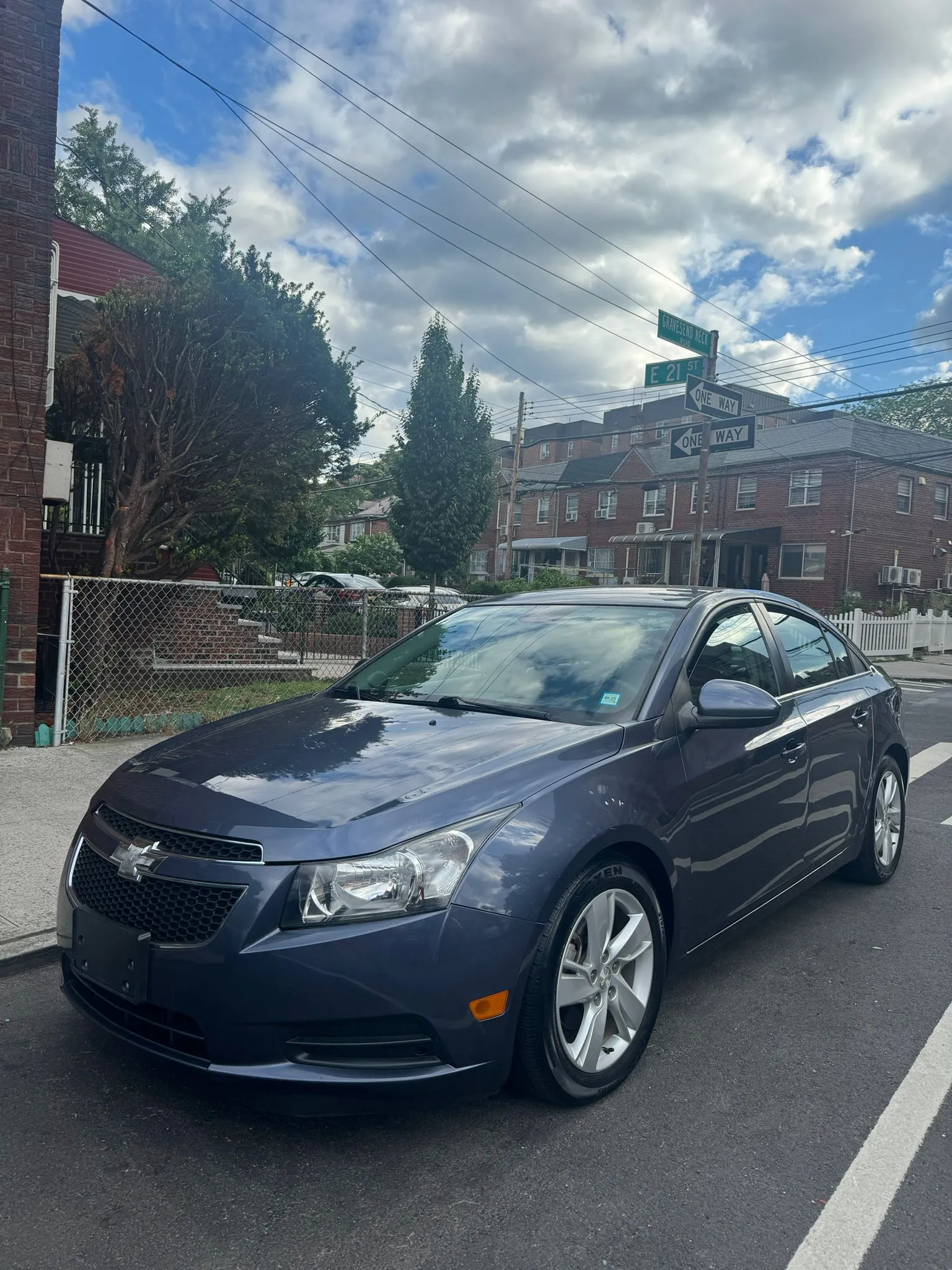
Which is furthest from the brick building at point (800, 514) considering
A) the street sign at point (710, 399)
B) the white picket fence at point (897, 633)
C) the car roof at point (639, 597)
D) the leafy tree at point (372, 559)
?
the car roof at point (639, 597)

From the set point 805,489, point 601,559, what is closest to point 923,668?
point 805,489

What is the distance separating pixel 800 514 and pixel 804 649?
3343 centimetres

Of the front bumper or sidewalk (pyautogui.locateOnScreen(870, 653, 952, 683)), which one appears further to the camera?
sidewalk (pyautogui.locateOnScreen(870, 653, 952, 683))

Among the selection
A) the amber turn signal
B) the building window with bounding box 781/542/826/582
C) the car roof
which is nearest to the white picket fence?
the building window with bounding box 781/542/826/582

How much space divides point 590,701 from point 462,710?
48cm

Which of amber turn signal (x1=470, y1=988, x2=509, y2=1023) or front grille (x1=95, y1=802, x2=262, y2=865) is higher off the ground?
front grille (x1=95, y1=802, x2=262, y2=865)

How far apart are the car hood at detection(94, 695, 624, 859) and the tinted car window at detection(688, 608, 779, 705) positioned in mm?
713

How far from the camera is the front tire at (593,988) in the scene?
270 cm

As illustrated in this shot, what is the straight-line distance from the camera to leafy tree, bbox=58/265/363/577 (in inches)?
387

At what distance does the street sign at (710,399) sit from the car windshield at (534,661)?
11.3 m

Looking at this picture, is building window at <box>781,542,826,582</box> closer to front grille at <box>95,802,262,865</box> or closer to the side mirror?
the side mirror

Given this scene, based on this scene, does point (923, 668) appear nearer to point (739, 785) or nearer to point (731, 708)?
point (739, 785)

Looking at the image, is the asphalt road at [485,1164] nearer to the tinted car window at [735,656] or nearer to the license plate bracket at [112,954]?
the license plate bracket at [112,954]

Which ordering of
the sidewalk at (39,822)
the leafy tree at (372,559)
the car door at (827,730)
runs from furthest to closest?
the leafy tree at (372,559)
the car door at (827,730)
the sidewalk at (39,822)
